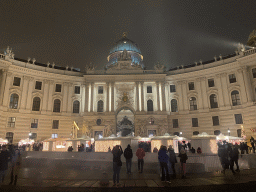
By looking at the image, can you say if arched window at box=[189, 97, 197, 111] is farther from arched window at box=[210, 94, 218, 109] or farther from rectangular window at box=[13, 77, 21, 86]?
rectangular window at box=[13, 77, 21, 86]

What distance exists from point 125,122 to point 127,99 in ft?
19.1

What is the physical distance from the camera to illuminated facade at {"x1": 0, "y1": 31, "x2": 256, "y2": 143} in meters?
40.4

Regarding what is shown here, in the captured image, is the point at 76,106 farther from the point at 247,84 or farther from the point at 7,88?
the point at 247,84

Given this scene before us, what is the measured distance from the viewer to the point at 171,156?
12.4m

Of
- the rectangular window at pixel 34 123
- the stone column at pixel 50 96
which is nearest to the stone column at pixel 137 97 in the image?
the stone column at pixel 50 96

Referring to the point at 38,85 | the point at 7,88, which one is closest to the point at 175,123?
the point at 38,85

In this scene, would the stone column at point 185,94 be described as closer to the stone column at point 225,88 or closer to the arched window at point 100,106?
the stone column at point 225,88

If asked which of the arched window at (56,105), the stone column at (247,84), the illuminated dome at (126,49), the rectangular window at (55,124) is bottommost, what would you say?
the rectangular window at (55,124)

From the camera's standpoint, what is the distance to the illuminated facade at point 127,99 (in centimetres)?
4038

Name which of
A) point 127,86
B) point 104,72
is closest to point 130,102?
point 127,86

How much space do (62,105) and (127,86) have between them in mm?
16787

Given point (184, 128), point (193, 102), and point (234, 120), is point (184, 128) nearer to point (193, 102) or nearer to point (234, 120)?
point (193, 102)

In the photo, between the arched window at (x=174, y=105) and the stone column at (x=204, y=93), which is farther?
the arched window at (x=174, y=105)

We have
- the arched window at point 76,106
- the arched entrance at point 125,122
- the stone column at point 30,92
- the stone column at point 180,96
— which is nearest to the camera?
the stone column at point 30,92
